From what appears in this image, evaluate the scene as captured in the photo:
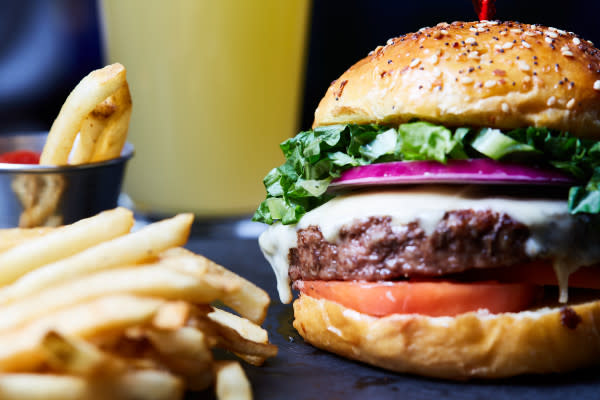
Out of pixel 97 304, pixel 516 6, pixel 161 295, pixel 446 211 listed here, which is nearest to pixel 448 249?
pixel 446 211

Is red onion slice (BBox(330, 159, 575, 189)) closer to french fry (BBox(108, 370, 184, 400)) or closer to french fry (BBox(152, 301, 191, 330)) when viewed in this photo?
french fry (BBox(152, 301, 191, 330))

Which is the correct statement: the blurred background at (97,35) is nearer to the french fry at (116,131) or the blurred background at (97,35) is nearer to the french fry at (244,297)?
the french fry at (116,131)

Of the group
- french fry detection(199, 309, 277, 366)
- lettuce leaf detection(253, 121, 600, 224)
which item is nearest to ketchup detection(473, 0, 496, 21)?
lettuce leaf detection(253, 121, 600, 224)

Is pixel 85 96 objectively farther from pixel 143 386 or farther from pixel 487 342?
pixel 487 342

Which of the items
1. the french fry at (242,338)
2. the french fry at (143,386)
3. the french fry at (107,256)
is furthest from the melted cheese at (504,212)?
the french fry at (143,386)

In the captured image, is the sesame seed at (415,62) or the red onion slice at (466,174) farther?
the sesame seed at (415,62)

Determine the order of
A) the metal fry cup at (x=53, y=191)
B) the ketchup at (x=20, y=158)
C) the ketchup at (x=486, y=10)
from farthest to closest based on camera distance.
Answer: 1. the ketchup at (x=20, y=158)
2. the metal fry cup at (x=53, y=191)
3. the ketchup at (x=486, y=10)
